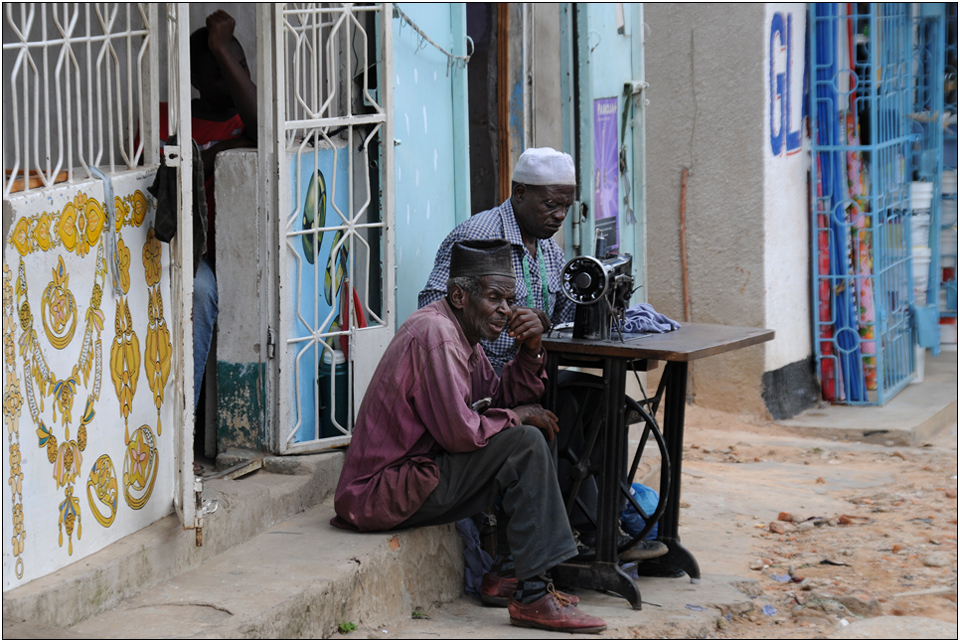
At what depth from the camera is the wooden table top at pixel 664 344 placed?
411 cm

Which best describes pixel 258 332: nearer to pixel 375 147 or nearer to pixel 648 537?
pixel 375 147

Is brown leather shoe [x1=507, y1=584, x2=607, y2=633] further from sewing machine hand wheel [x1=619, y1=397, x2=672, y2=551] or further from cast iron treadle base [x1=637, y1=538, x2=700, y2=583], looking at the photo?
cast iron treadle base [x1=637, y1=538, x2=700, y2=583]

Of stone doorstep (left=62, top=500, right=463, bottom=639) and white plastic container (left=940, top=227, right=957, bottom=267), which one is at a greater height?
white plastic container (left=940, top=227, right=957, bottom=267)

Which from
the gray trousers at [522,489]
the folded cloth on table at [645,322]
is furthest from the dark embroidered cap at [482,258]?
the folded cloth on table at [645,322]

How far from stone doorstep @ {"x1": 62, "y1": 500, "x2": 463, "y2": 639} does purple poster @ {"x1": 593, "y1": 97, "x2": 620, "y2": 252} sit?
316 cm

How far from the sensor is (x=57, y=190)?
3.19 m

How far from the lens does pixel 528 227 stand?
4672mm

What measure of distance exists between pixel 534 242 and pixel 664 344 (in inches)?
30.9

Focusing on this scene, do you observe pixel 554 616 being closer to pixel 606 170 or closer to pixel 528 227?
pixel 528 227

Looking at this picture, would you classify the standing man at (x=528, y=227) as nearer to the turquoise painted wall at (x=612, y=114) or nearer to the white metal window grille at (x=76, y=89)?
the white metal window grille at (x=76, y=89)

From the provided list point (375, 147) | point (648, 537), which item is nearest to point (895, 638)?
point (648, 537)

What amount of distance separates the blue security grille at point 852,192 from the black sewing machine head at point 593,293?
15.4 feet

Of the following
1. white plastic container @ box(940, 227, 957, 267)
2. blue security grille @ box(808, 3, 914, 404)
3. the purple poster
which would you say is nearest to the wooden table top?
the purple poster

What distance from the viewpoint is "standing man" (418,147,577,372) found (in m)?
4.57
